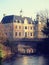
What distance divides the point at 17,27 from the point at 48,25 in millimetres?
17021

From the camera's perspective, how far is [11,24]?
2224 inches

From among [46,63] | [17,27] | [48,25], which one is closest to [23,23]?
[17,27]

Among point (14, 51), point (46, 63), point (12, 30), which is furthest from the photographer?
point (12, 30)

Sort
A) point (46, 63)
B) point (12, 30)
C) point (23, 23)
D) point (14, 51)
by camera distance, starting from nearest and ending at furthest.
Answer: point (46, 63), point (14, 51), point (12, 30), point (23, 23)

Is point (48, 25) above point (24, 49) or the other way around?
above

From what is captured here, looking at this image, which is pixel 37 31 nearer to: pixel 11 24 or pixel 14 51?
pixel 11 24

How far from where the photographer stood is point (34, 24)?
6119 cm

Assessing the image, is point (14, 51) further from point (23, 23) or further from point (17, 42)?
point (23, 23)

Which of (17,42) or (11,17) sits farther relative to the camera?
(11,17)

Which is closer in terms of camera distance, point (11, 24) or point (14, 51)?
point (14, 51)

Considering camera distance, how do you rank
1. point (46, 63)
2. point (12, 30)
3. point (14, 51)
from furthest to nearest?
point (12, 30) < point (14, 51) < point (46, 63)

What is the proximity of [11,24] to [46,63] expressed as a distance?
90.0 feet

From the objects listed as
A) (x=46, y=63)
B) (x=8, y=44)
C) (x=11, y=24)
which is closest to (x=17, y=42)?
(x=8, y=44)

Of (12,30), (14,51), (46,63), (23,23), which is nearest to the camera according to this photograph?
(46,63)
